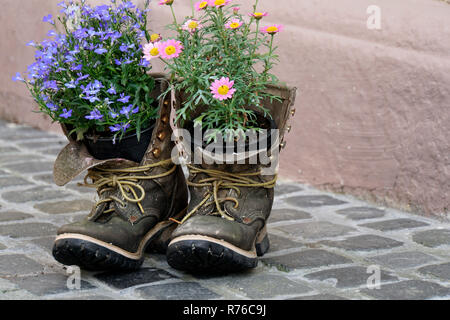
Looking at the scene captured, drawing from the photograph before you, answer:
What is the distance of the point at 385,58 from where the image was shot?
305cm

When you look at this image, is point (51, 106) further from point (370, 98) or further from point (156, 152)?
point (370, 98)

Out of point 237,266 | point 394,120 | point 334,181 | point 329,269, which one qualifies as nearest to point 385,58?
point 394,120

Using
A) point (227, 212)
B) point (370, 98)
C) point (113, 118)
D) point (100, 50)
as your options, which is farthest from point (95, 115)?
point (370, 98)

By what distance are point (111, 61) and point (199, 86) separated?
12.1 inches

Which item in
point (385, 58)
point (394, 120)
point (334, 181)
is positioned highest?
point (385, 58)

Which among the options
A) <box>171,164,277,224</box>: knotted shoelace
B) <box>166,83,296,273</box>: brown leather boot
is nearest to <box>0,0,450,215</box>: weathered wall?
<box>166,83,296,273</box>: brown leather boot

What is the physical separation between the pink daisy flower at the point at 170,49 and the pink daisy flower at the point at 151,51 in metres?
0.01

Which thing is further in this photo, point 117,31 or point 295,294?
point 117,31

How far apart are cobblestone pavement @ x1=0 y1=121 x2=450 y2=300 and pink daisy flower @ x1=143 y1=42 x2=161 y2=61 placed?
2.11 feet

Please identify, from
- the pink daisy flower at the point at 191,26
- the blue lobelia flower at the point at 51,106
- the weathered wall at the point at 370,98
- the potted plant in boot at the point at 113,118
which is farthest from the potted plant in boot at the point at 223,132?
the weathered wall at the point at 370,98

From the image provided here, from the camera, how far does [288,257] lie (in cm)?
240

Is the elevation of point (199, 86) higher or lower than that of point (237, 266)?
higher
